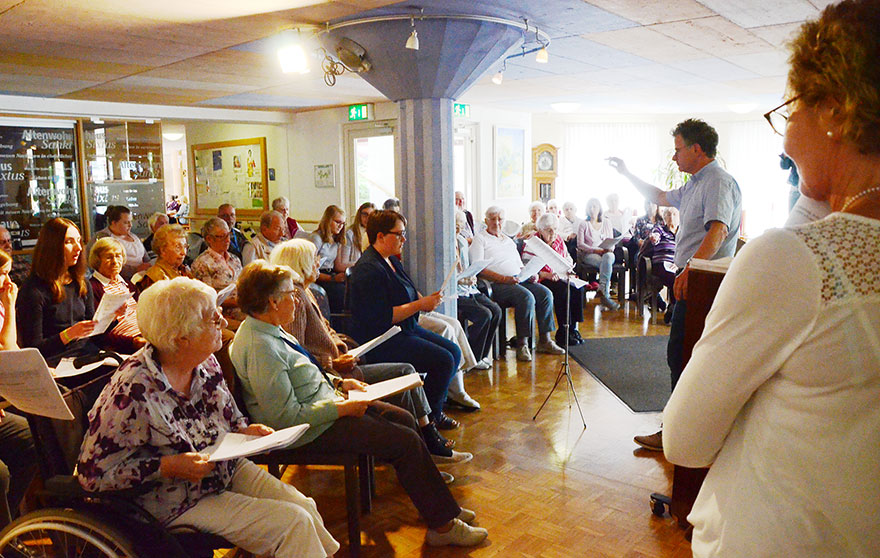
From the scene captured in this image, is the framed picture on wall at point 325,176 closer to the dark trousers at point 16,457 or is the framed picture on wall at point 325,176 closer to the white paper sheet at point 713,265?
the dark trousers at point 16,457

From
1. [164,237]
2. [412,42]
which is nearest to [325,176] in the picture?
[164,237]

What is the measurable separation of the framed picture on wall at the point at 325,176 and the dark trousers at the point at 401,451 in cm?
743

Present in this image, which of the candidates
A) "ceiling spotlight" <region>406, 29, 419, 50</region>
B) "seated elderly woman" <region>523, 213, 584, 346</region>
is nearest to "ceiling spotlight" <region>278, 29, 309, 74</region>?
"ceiling spotlight" <region>406, 29, 419, 50</region>

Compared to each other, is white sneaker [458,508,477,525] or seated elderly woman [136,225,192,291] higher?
seated elderly woman [136,225,192,291]

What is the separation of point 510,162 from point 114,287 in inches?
309

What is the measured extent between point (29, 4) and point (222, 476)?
2992 millimetres

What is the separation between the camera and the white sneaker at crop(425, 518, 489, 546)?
280 cm

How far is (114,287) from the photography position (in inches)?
150

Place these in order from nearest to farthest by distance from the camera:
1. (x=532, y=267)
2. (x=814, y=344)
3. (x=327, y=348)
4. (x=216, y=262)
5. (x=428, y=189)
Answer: (x=814, y=344) < (x=327, y=348) < (x=428, y=189) < (x=216, y=262) < (x=532, y=267)

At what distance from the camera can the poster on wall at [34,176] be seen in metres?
7.45

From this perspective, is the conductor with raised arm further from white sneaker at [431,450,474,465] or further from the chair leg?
the chair leg

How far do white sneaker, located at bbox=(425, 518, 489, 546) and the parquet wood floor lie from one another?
1.3 inches

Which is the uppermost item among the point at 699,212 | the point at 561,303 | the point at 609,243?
the point at 699,212

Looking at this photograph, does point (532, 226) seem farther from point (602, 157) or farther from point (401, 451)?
point (602, 157)
